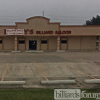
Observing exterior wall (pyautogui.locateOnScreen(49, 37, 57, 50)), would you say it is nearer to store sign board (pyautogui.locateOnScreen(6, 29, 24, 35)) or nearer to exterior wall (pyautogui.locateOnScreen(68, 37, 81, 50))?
exterior wall (pyautogui.locateOnScreen(68, 37, 81, 50))

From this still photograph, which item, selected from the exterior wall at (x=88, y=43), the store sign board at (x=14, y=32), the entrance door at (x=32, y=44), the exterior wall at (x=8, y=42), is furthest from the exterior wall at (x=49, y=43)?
the exterior wall at (x=88, y=43)

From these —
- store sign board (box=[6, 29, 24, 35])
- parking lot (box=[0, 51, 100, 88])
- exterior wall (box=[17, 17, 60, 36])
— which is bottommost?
parking lot (box=[0, 51, 100, 88])

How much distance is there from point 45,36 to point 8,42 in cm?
808

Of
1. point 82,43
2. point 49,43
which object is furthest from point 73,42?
point 49,43

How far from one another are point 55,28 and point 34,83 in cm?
2139

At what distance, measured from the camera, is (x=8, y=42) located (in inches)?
1189

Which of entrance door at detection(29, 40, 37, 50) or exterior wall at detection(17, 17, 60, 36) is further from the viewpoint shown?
entrance door at detection(29, 40, 37, 50)

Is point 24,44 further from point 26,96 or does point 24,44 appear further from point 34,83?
point 26,96

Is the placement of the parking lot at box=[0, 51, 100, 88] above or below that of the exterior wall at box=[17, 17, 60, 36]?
below

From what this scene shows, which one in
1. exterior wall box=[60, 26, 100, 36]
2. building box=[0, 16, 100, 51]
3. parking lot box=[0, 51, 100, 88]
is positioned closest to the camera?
parking lot box=[0, 51, 100, 88]

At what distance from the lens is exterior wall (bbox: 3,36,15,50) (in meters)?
30.1

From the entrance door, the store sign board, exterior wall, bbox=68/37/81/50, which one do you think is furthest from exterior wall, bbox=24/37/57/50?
exterior wall, bbox=68/37/81/50

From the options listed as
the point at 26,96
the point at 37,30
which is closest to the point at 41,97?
the point at 26,96

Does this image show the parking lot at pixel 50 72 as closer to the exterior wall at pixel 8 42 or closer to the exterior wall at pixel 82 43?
the exterior wall at pixel 8 42
